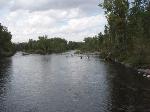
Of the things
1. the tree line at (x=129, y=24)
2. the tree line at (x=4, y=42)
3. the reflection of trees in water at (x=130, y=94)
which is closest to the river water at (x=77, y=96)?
the reflection of trees in water at (x=130, y=94)

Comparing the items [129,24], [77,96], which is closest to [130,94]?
[77,96]

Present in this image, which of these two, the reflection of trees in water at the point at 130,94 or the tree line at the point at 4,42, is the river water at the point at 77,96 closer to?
the reflection of trees in water at the point at 130,94

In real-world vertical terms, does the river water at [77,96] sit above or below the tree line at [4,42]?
below

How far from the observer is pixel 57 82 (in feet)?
215

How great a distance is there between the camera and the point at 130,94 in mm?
50031

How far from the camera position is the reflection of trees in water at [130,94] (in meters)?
41.1

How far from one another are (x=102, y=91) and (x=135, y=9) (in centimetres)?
6194

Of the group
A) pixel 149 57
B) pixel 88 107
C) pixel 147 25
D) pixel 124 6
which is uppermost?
pixel 124 6

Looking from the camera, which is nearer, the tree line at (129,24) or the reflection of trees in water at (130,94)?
the reflection of trees in water at (130,94)

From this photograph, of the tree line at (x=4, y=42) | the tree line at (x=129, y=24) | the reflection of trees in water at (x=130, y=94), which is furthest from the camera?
the tree line at (x=4, y=42)

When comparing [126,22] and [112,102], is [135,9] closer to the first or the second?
[126,22]

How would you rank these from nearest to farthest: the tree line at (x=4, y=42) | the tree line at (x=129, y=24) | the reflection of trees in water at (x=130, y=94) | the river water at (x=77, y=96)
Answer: the reflection of trees in water at (x=130, y=94) → the river water at (x=77, y=96) → the tree line at (x=129, y=24) → the tree line at (x=4, y=42)

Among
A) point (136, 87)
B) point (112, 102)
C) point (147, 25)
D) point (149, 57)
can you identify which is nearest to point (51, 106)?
point (112, 102)

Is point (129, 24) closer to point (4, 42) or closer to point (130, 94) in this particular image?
point (130, 94)
